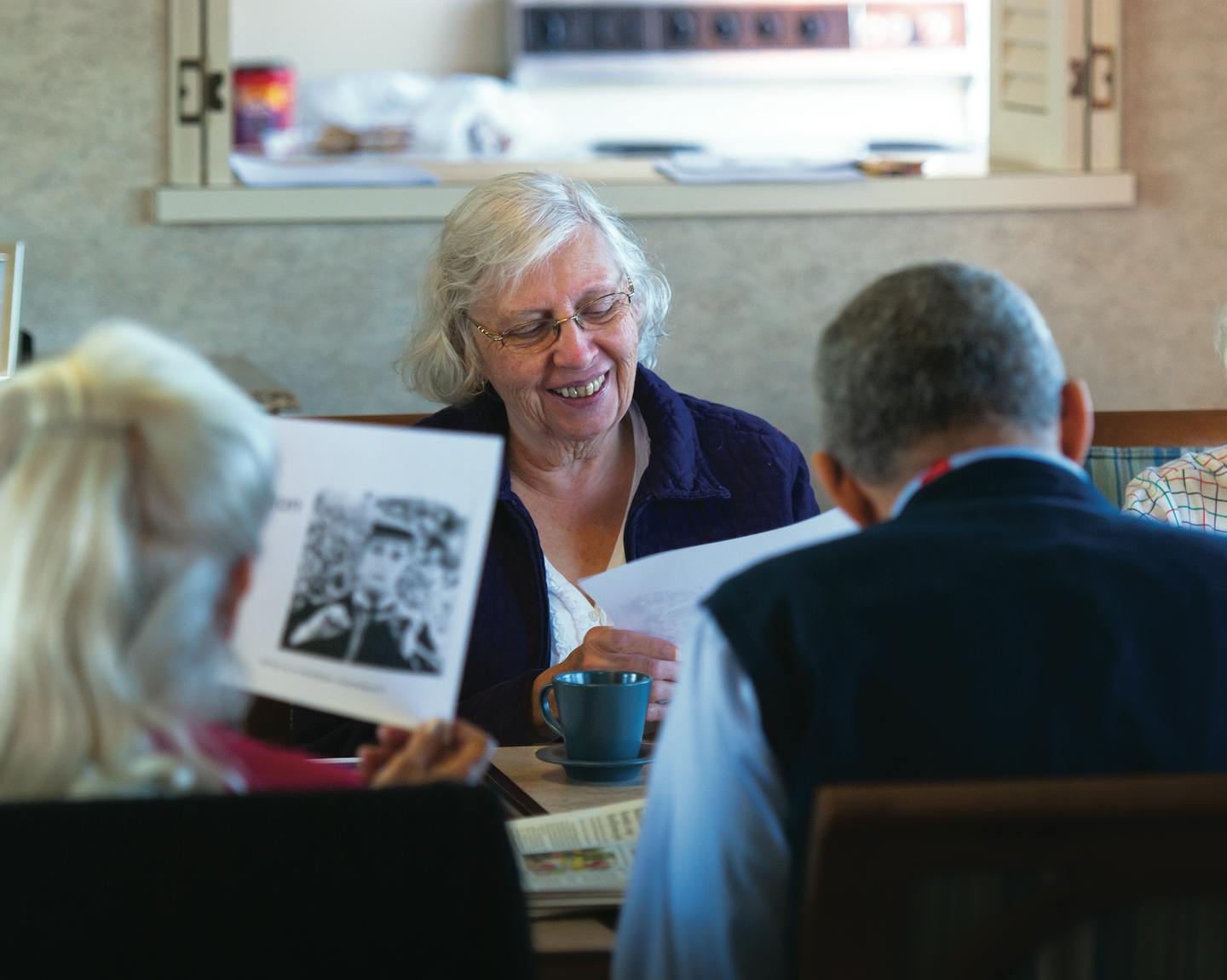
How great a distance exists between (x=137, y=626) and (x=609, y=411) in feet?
4.15

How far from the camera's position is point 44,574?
81cm

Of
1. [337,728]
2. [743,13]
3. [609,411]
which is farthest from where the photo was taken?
[743,13]

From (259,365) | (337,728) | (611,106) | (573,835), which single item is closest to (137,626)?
(573,835)

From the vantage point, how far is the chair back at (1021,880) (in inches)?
28.4

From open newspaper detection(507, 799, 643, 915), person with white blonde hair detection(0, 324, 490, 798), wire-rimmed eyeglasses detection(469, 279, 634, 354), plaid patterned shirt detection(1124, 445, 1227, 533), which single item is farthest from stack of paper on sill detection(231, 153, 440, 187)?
person with white blonde hair detection(0, 324, 490, 798)

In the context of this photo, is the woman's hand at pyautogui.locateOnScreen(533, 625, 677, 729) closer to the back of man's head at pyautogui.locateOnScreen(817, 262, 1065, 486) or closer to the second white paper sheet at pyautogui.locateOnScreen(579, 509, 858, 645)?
the second white paper sheet at pyautogui.locateOnScreen(579, 509, 858, 645)

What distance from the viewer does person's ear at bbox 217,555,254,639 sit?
89cm

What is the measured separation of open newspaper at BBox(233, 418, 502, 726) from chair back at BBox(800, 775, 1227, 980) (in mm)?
311

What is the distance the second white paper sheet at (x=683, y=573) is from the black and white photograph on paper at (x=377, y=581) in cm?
60

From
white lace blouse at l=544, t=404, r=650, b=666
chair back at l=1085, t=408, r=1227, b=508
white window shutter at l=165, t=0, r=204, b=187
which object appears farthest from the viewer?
white window shutter at l=165, t=0, r=204, b=187

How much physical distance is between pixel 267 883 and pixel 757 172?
238 cm

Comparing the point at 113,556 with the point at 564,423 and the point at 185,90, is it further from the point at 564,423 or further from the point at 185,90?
the point at 185,90

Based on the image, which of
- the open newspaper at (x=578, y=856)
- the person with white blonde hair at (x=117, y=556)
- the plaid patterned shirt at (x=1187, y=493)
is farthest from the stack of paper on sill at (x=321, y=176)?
the person with white blonde hair at (x=117, y=556)

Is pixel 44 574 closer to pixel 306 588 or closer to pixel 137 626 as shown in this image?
pixel 137 626
